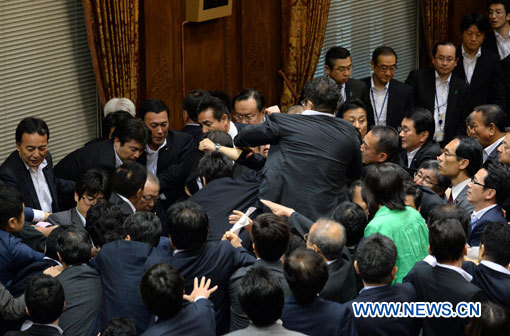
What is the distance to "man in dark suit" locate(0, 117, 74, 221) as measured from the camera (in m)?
5.88

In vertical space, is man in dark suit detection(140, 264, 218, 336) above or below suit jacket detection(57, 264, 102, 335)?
above

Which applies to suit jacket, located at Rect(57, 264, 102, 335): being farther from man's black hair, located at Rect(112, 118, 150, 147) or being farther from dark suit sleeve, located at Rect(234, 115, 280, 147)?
man's black hair, located at Rect(112, 118, 150, 147)

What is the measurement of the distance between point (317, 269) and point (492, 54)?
5.98 meters

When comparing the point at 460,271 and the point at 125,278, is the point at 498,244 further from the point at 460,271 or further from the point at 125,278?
the point at 125,278

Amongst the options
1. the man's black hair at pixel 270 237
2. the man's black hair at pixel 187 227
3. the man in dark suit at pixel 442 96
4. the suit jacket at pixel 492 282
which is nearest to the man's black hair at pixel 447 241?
the suit jacket at pixel 492 282

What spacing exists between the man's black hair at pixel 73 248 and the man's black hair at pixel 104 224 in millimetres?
219

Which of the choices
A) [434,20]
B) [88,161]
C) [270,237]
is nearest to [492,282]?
[270,237]

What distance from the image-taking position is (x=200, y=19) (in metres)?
7.79

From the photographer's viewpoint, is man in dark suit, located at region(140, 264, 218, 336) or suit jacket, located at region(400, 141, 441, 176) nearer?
man in dark suit, located at region(140, 264, 218, 336)

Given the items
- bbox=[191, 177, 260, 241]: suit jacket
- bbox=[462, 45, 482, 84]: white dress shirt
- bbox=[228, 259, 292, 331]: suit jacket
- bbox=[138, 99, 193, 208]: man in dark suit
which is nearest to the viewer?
bbox=[228, 259, 292, 331]: suit jacket

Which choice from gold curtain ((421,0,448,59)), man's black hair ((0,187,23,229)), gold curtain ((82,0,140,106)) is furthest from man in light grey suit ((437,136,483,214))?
gold curtain ((421,0,448,59))

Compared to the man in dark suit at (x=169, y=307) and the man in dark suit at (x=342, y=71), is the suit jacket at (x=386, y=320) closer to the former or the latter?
the man in dark suit at (x=169, y=307)

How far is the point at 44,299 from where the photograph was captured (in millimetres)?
4035

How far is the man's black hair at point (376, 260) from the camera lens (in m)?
4.14
